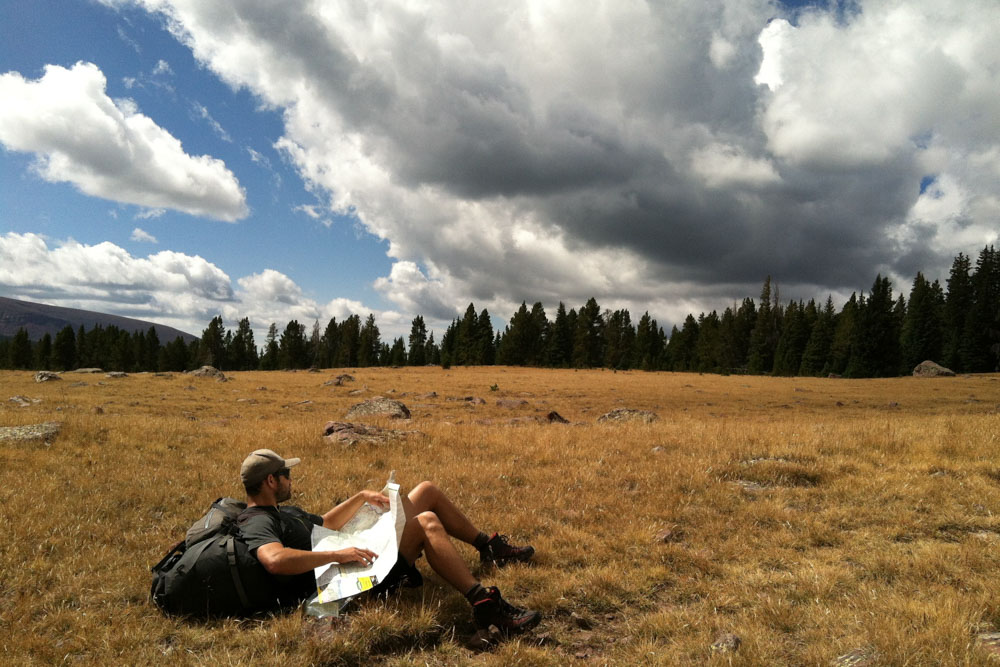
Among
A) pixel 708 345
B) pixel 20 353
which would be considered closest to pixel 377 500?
pixel 708 345

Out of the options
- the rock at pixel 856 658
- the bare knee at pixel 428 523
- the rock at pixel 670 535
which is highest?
the bare knee at pixel 428 523

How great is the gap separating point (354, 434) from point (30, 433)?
6.70 m

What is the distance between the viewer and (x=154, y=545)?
622 cm

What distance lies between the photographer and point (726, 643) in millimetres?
4102

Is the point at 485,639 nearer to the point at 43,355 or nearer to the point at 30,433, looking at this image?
the point at 30,433

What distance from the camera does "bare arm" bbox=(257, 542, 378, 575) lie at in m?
4.34

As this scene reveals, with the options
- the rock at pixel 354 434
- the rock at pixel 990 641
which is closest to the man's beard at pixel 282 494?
the rock at pixel 990 641

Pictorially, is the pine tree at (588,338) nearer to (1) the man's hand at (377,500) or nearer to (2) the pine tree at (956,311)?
(2) the pine tree at (956,311)

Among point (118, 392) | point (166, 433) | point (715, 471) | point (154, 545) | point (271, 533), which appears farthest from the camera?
point (118, 392)

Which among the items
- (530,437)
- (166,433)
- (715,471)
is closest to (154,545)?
(166,433)

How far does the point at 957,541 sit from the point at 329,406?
91.3ft

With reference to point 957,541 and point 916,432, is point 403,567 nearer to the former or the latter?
point 957,541

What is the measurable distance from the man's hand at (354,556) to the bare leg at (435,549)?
384 millimetres

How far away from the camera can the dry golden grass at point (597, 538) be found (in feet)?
13.6
